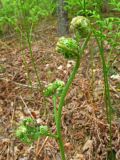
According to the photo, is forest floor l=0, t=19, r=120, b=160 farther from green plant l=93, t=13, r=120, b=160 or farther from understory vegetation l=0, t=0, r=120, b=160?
green plant l=93, t=13, r=120, b=160

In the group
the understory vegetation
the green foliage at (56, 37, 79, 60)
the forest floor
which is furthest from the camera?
the forest floor

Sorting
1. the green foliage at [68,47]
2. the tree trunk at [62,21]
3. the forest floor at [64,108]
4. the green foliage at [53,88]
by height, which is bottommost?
the forest floor at [64,108]

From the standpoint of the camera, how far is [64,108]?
3549 millimetres

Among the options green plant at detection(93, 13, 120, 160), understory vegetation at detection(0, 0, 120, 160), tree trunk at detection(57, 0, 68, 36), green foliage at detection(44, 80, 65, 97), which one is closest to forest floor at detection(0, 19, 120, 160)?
understory vegetation at detection(0, 0, 120, 160)

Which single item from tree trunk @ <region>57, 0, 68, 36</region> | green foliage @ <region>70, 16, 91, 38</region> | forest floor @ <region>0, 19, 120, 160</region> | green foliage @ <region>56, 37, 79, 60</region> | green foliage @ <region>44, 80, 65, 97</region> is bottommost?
forest floor @ <region>0, 19, 120, 160</region>

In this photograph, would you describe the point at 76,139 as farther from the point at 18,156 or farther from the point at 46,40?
the point at 46,40

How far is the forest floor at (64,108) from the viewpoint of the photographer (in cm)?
310

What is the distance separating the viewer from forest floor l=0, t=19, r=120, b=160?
3.10 metres

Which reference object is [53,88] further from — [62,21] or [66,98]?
[62,21]

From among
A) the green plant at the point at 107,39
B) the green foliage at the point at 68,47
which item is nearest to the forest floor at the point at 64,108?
the green plant at the point at 107,39

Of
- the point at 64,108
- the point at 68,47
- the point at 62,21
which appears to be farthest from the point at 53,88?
the point at 62,21

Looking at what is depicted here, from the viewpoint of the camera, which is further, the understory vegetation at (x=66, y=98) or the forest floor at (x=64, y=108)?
the forest floor at (x=64, y=108)

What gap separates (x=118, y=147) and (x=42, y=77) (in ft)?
5.28

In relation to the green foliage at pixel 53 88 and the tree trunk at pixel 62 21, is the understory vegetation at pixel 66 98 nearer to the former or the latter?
the green foliage at pixel 53 88
